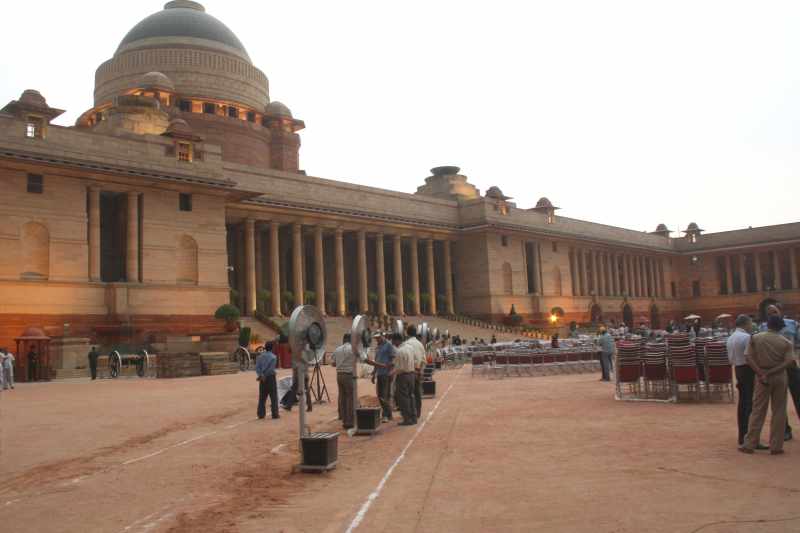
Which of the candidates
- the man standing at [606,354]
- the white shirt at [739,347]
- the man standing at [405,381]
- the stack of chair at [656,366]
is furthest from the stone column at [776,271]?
the man standing at [405,381]

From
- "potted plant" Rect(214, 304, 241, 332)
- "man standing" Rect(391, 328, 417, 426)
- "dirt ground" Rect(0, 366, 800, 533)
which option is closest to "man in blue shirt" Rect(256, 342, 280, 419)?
"dirt ground" Rect(0, 366, 800, 533)

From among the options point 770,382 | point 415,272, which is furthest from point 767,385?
point 415,272

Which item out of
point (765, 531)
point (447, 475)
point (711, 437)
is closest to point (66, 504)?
point (447, 475)

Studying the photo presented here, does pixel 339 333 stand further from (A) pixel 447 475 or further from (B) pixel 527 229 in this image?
(A) pixel 447 475

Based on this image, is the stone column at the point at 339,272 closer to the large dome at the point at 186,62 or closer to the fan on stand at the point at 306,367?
the large dome at the point at 186,62

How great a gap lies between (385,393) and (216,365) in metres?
18.7

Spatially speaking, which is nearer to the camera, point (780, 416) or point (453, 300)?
point (780, 416)

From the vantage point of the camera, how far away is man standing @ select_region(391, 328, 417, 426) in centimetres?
1339

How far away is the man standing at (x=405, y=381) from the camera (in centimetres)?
1339

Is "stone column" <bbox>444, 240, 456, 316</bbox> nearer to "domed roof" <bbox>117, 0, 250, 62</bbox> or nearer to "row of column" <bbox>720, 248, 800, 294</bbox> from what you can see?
"domed roof" <bbox>117, 0, 250, 62</bbox>

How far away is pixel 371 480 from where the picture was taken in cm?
857

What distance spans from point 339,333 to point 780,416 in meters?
37.6

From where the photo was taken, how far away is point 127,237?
38.6 metres

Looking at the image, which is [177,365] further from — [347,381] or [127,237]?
[347,381]
